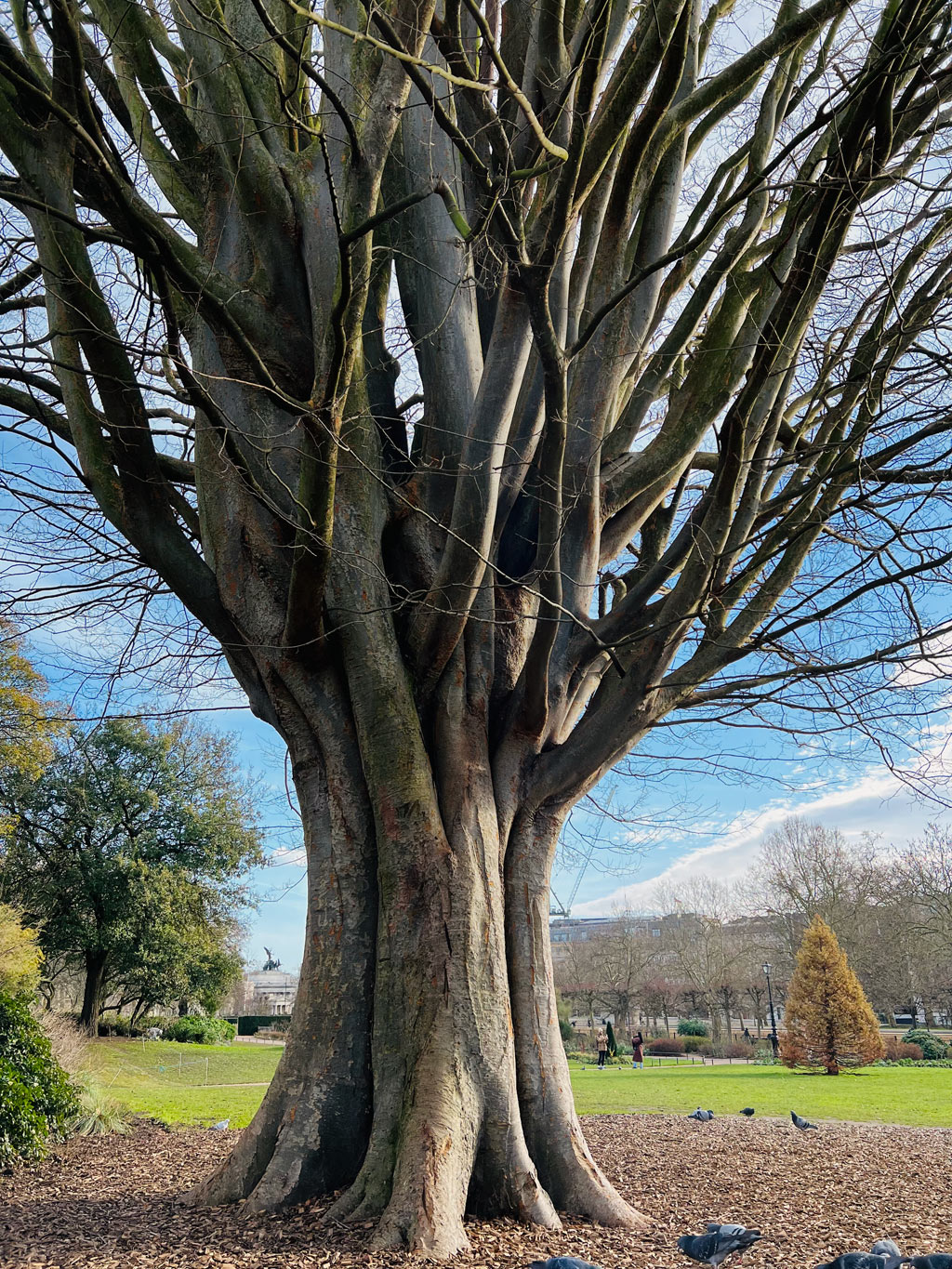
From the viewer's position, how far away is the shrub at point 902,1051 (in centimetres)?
2208

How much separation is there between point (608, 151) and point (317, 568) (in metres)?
2.17

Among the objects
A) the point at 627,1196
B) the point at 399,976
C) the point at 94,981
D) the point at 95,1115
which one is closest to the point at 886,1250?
the point at 627,1196

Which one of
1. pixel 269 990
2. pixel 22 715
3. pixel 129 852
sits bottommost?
pixel 269 990

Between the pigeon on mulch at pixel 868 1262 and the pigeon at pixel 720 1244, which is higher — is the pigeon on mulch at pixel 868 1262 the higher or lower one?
the higher one

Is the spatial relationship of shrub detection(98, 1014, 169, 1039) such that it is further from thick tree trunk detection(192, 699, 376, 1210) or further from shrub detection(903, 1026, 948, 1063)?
thick tree trunk detection(192, 699, 376, 1210)

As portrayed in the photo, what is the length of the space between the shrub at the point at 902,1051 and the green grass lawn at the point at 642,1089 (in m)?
2.41

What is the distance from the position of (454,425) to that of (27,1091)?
261 inches

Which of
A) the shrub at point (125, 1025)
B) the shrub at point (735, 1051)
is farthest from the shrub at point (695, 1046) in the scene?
the shrub at point (125, 1025)

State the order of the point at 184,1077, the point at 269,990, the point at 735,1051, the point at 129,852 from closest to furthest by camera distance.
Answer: the point at 184,1077
the point at 129,852
the point at 735,1051
the point at 269,990

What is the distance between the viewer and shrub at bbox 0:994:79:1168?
672 centimetres

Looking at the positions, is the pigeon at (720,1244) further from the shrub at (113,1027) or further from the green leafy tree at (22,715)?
the shrub at (113,1027)

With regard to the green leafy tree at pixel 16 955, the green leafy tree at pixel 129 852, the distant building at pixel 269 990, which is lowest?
the distant building at pixel 269 990

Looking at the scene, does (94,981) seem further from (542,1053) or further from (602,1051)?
(542,1053)

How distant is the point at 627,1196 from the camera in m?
4.75
